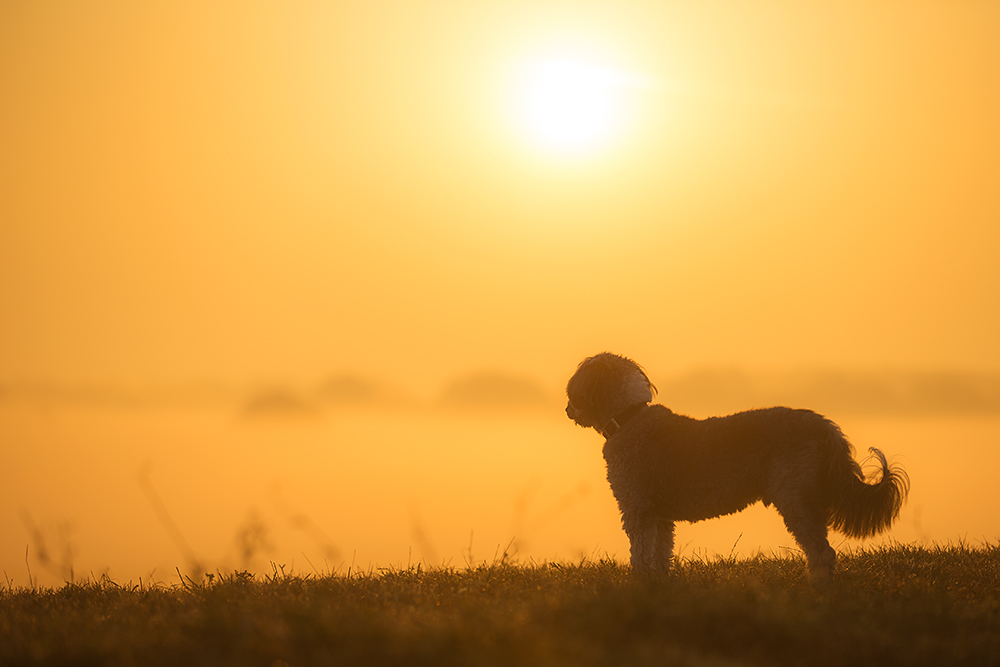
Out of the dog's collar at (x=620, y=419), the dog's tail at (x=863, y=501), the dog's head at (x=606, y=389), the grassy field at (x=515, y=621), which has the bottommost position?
the grassy field at (x=515, y=621)

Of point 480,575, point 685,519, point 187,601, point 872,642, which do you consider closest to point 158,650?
point 187,601

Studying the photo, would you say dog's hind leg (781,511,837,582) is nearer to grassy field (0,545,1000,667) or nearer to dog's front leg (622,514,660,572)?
grassy field (0,545,1000,667)

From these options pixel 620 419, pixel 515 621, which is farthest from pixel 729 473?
pixel 515 621

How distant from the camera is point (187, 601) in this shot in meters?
6.84

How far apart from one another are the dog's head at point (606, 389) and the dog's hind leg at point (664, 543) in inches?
48.6

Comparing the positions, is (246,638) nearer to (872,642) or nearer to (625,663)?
(625,663)

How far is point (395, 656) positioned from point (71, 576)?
5619 millimetres

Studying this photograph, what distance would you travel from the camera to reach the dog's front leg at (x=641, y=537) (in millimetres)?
7988

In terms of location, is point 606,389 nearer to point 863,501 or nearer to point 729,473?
point 729,473

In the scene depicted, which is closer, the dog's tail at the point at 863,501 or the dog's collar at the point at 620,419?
the dog's tail at the point at 863,501

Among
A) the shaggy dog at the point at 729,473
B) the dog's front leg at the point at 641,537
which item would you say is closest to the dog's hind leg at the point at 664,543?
the shaggy dog at the point at 729,473

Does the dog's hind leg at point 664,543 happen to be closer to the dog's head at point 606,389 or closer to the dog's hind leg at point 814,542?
the dog's head at point 606,389

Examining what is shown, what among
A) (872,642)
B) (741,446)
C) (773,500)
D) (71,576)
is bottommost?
(71,576)

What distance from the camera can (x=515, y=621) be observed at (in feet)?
16.3
